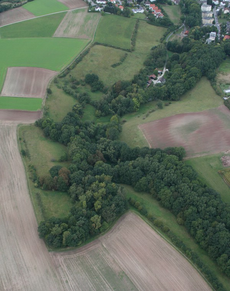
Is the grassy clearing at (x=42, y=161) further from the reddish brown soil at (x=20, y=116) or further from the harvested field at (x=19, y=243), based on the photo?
the reddish brown soil at (x=20, y=116)

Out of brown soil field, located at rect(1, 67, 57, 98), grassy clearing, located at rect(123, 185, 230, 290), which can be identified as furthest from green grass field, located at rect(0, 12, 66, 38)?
grassy clearing, located at rect(123, 185, 230, 290)

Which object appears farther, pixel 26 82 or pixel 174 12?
pixel 174 12

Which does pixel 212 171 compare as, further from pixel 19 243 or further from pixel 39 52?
pixel 39 52

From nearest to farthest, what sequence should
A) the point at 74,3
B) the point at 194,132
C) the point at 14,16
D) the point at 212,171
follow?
the point at 212,171 → the point at 194,132 → the point at 14,16 → the point at 74,3

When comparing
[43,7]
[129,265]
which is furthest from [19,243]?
[43,7]

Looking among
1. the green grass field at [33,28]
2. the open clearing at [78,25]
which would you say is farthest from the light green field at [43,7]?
the open clearing at [78,25]

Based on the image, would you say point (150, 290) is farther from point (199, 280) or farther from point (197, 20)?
point (197, 20)

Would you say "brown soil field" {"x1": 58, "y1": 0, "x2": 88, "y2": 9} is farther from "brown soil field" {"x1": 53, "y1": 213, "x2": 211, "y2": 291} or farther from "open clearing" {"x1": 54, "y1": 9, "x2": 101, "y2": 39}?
"brown soil field" {"x1": 53, "y1": 213, "x2": 211, "y2": 291}
